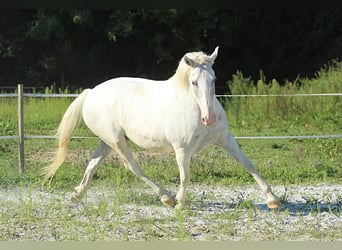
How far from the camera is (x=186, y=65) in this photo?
14.5 feet

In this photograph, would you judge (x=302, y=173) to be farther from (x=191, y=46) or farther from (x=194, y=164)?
(x=191, y=46)

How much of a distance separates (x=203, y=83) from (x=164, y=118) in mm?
486

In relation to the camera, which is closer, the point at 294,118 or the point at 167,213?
the point at 167,213

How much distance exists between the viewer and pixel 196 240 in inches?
166

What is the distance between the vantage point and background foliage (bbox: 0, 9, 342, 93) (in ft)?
27.4

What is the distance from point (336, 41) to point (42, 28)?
4.32 meters

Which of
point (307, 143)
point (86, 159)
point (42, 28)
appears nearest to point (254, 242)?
point (86, 159)

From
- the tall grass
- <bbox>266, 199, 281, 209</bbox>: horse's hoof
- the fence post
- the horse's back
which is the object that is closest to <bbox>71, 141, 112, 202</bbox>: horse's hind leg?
the horse's back

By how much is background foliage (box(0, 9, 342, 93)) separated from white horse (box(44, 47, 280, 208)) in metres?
3.14

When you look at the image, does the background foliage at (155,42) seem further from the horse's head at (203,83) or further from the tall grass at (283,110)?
the horse's head at (203,83)

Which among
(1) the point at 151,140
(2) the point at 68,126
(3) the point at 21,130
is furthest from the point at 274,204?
(3) the point at 21,130

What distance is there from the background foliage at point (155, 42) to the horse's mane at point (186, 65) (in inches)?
139

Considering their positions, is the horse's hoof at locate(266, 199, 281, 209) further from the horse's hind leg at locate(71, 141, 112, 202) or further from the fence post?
the fence post

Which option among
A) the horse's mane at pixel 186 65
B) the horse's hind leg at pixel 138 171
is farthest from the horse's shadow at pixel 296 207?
the horse's mane at pixel 186 65
